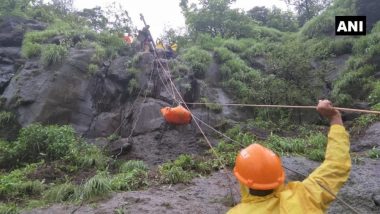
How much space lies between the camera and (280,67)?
44.9 feet

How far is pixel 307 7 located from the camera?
83.5 ft

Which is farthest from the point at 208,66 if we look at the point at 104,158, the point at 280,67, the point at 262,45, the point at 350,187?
the point at 350,187

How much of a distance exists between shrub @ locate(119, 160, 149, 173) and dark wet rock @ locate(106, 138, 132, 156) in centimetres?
108

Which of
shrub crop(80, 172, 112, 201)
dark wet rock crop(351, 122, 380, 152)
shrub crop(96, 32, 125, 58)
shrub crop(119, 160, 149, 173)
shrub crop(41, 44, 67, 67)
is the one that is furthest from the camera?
shrub crop(96, 32, 125, 58)

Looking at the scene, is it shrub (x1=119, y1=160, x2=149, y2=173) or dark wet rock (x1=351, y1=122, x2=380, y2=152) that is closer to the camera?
shrub (x1=119, y1=160, x2=149, y2=173)

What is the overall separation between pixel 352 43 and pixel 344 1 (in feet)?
13.5

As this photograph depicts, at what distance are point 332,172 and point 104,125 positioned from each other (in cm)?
1064

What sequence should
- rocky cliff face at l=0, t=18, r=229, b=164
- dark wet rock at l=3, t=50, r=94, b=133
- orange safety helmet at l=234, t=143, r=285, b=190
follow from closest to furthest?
orange safety helmet at l=234, t=143, r=285, b=190
rocky cliff face at l=0, t=18, r=229, b=164
dark wet rock at l=3, t=50, r=94, b=133

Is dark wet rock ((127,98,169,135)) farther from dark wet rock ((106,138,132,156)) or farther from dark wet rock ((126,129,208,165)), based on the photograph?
dark wet rock ((106,138,132,156))

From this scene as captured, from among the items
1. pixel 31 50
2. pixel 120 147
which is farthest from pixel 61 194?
pixel 31 50

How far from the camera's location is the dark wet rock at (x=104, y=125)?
12398 millimetres

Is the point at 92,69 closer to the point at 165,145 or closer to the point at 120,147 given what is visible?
the point at 120,147

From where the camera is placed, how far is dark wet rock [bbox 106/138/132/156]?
10.9m

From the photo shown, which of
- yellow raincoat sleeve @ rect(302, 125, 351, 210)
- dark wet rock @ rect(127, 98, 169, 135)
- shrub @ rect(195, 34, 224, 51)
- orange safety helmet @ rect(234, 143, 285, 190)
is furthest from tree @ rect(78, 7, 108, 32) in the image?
yellow raincoat sleeve @ rect(302, 125, 351, 210)
